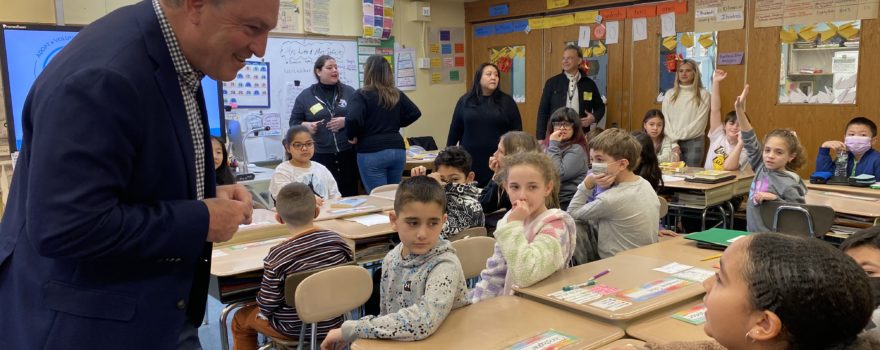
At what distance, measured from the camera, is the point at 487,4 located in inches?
336

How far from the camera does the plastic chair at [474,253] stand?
2.70 meters

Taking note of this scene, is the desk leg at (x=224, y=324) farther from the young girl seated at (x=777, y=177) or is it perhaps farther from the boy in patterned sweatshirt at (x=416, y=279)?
the young girl seated at (x=777, y=177)

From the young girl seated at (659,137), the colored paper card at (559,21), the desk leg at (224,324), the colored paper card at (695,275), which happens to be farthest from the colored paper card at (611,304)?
the colored paper card at (559,21)

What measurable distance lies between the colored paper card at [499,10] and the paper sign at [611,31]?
4.82ft

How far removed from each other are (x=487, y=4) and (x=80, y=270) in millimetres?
7886

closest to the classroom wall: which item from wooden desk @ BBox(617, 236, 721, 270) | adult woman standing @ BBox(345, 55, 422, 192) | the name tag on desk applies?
adult woman standing @ BBox(345, 55, 422, 192)

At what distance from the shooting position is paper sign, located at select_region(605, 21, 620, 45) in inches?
285

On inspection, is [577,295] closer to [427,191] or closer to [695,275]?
[695,275]

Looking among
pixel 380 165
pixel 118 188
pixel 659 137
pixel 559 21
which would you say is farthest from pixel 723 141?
pixel 118 188

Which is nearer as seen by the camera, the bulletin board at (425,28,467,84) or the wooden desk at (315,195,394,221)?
the wooden desk at (315,195,394,221)

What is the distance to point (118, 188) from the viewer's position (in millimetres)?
1071

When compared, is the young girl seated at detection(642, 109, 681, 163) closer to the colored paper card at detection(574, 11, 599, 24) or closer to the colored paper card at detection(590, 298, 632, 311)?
the colored paper card at detection(574, 11, 599, 24)

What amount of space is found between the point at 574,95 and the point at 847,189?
3.09 meters

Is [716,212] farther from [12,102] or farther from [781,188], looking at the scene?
[12,102]
